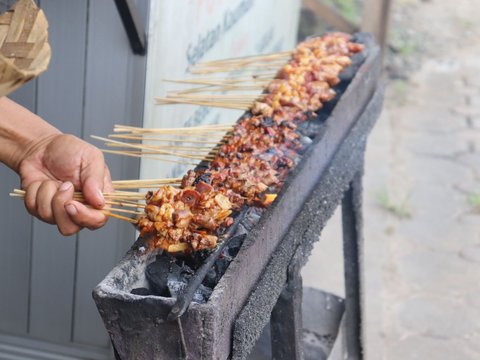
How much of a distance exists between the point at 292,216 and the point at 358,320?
136 centimetres

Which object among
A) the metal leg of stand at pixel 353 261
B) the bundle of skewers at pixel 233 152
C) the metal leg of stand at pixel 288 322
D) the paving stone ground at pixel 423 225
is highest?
the bundle of skewers at pixel 233 152

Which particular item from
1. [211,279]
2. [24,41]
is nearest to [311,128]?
[211,279]

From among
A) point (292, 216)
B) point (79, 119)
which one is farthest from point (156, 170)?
point (292, 216)

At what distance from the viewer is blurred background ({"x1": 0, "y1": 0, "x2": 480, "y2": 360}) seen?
138 inches

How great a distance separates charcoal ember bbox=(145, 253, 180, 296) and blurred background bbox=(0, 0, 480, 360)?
4.03 ft

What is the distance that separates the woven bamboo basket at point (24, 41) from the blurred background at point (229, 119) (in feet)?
3.81

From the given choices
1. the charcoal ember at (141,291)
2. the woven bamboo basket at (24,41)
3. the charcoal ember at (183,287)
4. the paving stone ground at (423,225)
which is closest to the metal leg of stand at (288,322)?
the charcoal ember at (183,287)

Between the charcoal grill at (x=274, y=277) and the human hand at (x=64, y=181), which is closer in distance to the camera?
the charcoal grill at (x=274, y=277)

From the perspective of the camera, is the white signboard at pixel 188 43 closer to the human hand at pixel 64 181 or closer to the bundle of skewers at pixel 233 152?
the bundle of skewers at pixel 233 152

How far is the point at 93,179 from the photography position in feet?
8.15

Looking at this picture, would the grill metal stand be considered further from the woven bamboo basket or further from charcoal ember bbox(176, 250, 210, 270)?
the woven bamboo basket

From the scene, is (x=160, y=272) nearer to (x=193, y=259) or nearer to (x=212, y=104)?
(x=193, y=259)

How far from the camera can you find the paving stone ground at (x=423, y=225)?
5094 mm

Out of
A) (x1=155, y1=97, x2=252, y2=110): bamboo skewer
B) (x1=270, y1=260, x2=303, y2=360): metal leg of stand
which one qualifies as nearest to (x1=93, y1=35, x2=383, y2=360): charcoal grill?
(x1=270, y1=260, x2=303, y2=360): metal leg of stand
